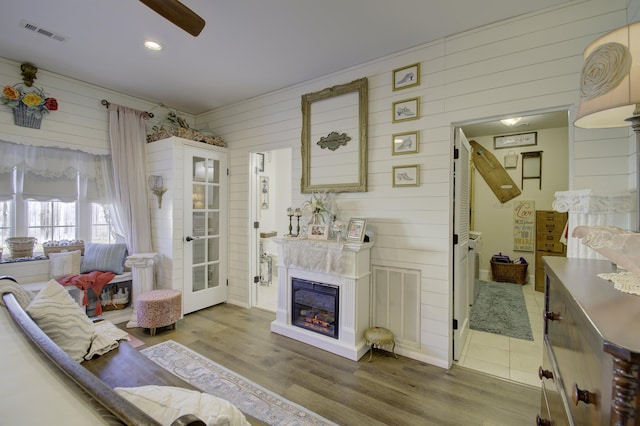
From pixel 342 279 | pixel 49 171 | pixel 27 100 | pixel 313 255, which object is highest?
pixel 27 100

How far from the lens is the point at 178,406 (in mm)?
841

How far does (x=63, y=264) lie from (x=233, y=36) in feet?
10.1

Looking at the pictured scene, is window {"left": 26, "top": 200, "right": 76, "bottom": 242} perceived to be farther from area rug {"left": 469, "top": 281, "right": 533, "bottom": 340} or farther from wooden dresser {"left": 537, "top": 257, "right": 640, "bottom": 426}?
area rug {"left": 469, "top": 281, "right": 533, "bottom": 340}

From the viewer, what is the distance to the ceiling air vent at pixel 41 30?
241 cm

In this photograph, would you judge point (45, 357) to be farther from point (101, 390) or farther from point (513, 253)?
point (513, 253)

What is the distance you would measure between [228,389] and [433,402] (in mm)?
1549

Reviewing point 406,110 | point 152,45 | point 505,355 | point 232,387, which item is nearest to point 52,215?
point 152,45

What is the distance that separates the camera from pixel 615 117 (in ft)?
4.34

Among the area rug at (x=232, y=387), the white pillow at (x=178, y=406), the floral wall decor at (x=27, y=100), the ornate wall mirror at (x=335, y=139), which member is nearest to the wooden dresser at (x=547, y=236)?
the ornate wall mirror at (x=335, y=139)

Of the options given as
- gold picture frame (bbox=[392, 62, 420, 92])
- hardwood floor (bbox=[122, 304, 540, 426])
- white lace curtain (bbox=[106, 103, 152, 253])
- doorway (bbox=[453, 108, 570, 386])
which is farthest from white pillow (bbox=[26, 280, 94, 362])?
doorway (bbox=[453, 108, 570, 386])

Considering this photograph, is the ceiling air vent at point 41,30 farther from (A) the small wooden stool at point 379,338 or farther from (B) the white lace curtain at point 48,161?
(A) the small wooden stool at point 379,338

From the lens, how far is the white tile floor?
247 centimetres

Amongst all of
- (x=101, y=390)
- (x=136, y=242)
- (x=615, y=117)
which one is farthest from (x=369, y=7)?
(x=136, y=242)

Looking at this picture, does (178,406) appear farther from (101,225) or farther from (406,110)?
(101,225)
